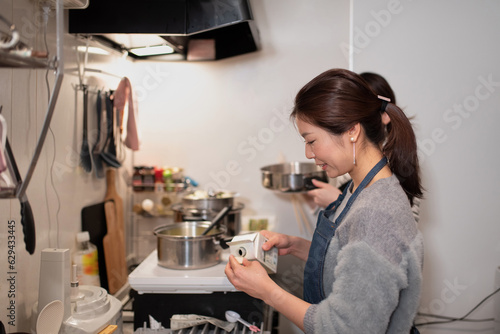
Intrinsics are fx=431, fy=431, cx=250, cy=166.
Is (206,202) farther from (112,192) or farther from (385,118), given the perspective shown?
(385,118)

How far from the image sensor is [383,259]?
37.4 inches

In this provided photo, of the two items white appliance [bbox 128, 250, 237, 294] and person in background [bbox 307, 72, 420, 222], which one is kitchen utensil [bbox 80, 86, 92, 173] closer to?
white appliance [bbox 128, 250, 237, 294]

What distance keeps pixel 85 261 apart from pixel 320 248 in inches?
38.2

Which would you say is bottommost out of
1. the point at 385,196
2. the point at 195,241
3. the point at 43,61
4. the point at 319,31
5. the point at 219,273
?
the point at 219,273

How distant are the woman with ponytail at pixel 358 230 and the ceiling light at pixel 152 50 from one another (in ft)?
3.69

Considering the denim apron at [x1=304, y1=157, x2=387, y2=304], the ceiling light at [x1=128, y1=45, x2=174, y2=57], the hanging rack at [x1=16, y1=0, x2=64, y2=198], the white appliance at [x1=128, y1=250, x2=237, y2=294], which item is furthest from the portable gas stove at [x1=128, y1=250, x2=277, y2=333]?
the ceiling light at [x1=128, y1=45, x2=174, y2=57]

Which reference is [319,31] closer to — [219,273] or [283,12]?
[283,12]

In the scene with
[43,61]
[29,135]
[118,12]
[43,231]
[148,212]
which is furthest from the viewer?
[148,212]

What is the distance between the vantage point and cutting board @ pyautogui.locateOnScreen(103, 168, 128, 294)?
1.93 metres

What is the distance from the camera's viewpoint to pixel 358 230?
1005mm

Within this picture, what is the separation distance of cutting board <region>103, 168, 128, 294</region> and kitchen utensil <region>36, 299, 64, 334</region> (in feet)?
2.41

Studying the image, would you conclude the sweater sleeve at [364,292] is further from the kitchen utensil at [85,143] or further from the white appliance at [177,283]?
the kitchen utensil at [85,143]

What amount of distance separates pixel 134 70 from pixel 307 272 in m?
1.63

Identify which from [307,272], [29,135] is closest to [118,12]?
[29,135]
